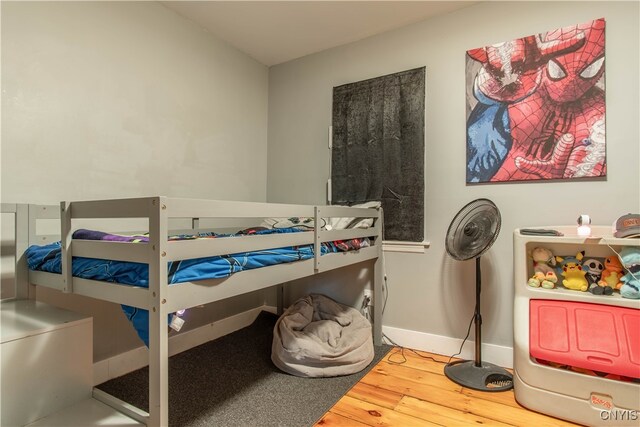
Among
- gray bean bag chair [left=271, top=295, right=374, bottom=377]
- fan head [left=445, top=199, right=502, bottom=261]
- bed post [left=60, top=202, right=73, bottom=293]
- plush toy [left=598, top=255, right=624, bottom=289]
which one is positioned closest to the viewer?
bed post [left=60, top=202, right=73, bottom=293]

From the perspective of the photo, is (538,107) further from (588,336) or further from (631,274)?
(588,336)

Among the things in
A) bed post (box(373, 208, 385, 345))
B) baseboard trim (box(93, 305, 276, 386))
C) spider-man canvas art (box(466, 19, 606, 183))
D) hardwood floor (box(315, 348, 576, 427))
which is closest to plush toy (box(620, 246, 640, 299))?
spider-man canvas art (box(466, 19, 606, 183))

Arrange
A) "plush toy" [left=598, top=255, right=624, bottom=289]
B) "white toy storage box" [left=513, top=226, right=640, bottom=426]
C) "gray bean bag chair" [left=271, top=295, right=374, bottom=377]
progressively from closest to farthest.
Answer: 1. "white toy storage box" [left=513, top=226, right=640, bottom=426]
2. "plush toy" [left=598, top=255, right=624, bottom=289]
3. "gray bean bag chair" [left=271, top=295, right=374, bottom=377]

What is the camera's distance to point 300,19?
2504mm

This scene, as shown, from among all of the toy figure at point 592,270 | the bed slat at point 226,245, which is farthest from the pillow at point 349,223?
the toy figure at point 592,270

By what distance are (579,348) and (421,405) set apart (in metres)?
0.81

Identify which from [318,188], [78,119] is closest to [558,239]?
[318,188]

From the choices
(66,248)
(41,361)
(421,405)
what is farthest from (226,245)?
(421,405)

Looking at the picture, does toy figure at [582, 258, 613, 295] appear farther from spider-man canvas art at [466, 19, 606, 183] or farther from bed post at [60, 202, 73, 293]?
bed post at [60, 202, 73, 293]

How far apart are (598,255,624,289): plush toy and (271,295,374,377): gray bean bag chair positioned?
1383 mm

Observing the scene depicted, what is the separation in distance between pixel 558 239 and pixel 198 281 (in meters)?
1.85

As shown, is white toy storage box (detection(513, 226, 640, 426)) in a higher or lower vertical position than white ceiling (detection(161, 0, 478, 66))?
lower

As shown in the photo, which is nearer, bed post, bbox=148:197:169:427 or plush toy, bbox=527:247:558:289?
bed post, bbox=148:197:169:427

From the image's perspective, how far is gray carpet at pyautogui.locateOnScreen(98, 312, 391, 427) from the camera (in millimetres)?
1623
